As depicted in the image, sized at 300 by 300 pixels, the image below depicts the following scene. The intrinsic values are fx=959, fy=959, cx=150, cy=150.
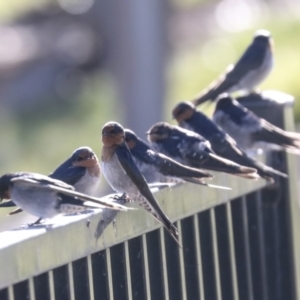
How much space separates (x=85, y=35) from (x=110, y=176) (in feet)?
A: 62.3

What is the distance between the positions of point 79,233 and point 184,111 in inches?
150

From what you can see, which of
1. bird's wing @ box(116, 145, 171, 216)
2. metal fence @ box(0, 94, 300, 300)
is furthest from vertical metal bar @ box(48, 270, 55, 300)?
bird's wing @ box(116, 145, 171, 216)

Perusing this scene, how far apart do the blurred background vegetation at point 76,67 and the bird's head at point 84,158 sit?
448 inches

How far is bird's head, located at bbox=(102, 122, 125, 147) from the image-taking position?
502cm

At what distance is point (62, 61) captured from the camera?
24281mm

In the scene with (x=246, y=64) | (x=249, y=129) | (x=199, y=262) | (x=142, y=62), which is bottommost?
(x=199, y=262)

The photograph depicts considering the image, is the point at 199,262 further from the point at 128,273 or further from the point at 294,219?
the point at 294,219

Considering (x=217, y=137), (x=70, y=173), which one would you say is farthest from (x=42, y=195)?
(x=217, y=137)

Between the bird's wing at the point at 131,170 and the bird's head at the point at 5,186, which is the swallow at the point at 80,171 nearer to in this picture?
the bird's wing at the point at 131,170

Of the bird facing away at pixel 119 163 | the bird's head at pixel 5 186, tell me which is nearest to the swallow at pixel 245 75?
the bird facing away at pixel 119 163

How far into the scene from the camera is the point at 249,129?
684 cm

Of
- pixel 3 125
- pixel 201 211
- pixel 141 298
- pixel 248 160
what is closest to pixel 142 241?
pixel 141 298

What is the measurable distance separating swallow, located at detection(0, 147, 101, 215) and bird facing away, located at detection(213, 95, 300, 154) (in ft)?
3.48

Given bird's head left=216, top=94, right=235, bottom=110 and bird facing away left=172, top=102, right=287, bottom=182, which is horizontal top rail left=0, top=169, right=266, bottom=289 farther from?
bird's head left=216, top=94, right=235, bottom=110
